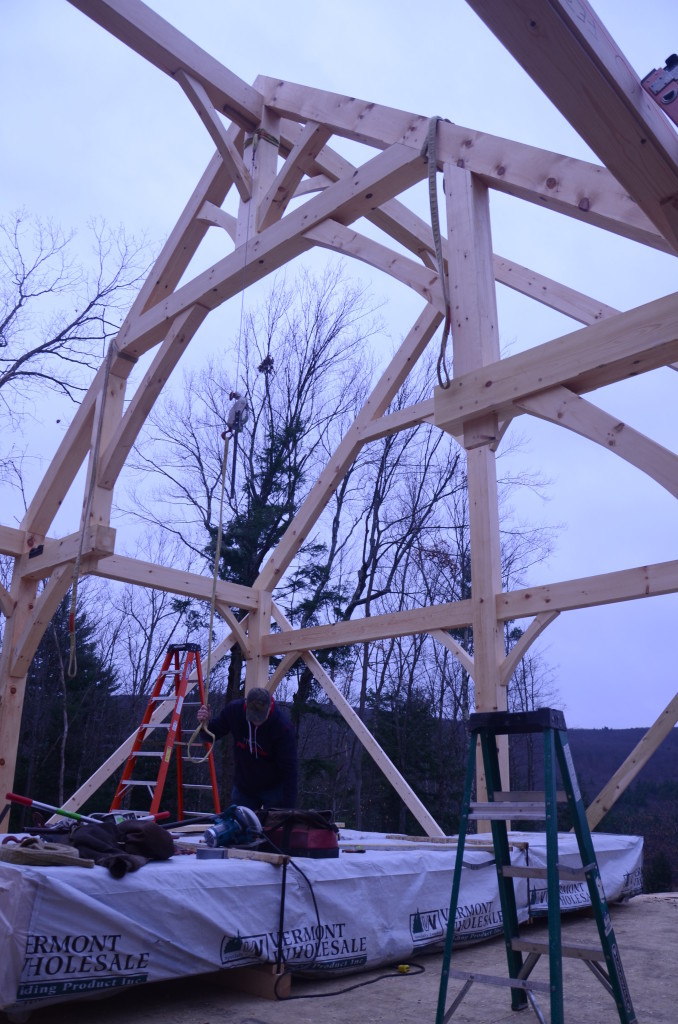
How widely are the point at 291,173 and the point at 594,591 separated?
3.22 metres

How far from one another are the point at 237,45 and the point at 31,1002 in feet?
22.8

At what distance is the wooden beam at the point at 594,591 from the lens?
4.84m

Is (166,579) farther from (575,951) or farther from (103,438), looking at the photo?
(575,951)

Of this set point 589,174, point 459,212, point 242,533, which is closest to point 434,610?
point 459,212

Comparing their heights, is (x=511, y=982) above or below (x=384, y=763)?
below

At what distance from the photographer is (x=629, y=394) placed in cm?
1264

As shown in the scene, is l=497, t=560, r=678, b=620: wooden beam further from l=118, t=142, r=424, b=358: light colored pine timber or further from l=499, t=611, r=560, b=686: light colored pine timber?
l=118, t=142, r=424, b=358: light colored pine timber

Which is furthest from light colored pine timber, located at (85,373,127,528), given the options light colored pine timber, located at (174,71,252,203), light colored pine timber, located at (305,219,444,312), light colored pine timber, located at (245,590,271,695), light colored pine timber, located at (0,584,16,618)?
light colored pine timber, located at (245,590,271,695)

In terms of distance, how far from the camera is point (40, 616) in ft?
18.6

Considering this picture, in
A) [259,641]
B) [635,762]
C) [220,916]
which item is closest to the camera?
[220,916]

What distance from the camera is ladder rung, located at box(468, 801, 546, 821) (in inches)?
97.2

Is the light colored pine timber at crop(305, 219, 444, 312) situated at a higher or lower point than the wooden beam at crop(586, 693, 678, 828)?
higher

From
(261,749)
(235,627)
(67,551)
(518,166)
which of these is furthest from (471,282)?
(235,627)

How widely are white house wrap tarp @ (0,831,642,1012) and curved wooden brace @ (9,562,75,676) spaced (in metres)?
2.88
